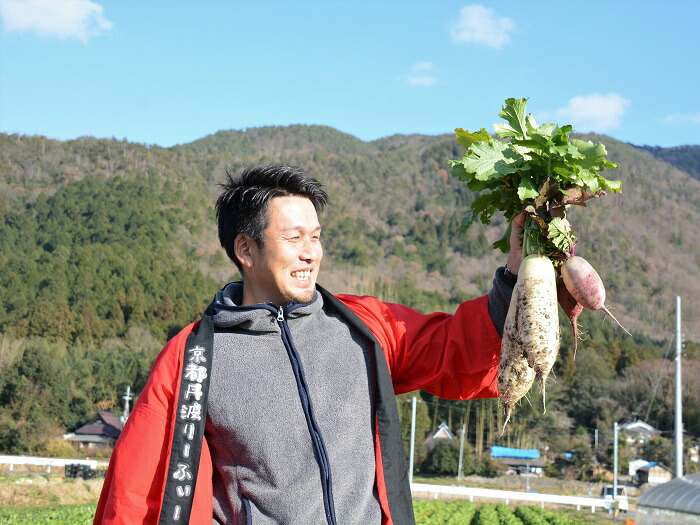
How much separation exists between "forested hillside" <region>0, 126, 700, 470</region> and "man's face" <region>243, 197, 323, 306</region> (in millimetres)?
16660

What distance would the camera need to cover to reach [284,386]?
2.42m

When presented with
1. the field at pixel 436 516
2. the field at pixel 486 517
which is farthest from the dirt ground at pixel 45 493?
the field at pixel 486 517

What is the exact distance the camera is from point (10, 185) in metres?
91.8

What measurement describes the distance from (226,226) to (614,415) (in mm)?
52196

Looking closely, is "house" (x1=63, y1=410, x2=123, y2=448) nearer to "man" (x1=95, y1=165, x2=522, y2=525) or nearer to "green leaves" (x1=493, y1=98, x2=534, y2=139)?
"man" (x1=95, y1=165, x2=522, y2=525)

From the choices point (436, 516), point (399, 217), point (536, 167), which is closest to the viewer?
point (536, 167)

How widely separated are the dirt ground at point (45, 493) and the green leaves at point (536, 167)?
1730 centimetres

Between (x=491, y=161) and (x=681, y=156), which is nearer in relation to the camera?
(x=491, y=161)

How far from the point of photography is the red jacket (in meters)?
2.31

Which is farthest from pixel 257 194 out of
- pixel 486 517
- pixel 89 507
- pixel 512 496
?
pixel 512 496

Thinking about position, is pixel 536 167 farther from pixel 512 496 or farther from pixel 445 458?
pixel 445 458

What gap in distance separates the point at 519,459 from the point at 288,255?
142ft

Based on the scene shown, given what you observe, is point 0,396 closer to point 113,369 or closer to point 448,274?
point 113,369

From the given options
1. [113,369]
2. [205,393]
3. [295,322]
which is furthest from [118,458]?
[113,369]
